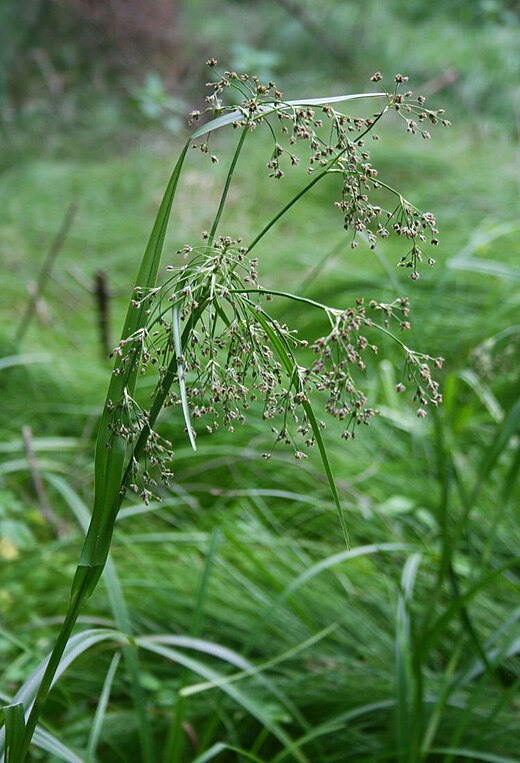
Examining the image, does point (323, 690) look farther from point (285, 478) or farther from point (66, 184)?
point (66, 184)

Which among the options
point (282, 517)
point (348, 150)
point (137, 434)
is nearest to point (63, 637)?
point (137, 434)

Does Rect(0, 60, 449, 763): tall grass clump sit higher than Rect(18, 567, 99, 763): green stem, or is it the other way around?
Rect(0, 60, 449, 763): tall grass clump

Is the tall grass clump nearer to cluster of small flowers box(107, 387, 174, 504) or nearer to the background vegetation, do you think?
cluster of small flowers box(107, 387, 174, 504)

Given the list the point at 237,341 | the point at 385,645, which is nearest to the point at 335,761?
the point at 385,645

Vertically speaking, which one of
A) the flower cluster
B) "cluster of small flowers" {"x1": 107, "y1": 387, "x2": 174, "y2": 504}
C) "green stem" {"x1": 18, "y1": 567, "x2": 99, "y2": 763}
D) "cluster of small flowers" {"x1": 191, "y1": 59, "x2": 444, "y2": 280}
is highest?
"cluster of small flowers" {"x1": 191, "y1": 59, "x2": 444, "y2": 280}

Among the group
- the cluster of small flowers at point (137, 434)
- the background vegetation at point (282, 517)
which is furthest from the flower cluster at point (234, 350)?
the background vegetation at point (282, 517)

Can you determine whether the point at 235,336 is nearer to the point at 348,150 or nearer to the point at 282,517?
the point at 348,150

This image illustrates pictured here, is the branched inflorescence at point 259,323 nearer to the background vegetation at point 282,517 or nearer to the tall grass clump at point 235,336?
the tall grass clump at point 235,336

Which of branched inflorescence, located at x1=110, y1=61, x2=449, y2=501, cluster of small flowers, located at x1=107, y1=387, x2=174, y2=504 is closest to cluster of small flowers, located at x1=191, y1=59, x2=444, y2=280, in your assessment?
branched inflorescence, located at x1=110, y1=61, x2=449, y2=501
